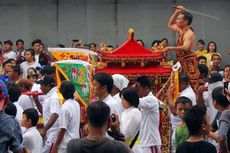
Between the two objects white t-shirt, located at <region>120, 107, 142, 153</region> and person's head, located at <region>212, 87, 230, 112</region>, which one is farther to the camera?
Result: person's head, located at <region>212, 87, 230, 112</region>

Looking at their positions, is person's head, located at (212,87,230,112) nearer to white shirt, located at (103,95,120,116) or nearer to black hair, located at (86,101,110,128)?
white shirt, located at (103,95,120,116)

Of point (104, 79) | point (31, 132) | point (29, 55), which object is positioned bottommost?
point (31, 132)

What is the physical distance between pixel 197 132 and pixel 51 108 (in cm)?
445

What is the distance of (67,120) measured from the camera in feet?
37.4

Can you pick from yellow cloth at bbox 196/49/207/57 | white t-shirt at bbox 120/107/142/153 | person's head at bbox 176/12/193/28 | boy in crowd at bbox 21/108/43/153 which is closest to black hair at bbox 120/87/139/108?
white t-shirt at bbox 120/107/142/153

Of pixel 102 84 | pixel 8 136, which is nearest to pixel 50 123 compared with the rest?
pixel 102 84

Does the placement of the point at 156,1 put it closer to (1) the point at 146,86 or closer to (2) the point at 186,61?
(2) the point at 186,61

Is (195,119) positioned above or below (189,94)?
above

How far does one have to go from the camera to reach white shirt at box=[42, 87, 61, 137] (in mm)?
12078

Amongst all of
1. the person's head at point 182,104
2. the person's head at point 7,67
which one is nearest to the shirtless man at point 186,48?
the person's head at point 7,67

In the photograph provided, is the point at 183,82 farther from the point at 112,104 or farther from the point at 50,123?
the point at 112,104

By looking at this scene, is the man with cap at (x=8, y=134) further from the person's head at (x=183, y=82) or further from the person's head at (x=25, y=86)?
the person's head at (x=25, y=86)

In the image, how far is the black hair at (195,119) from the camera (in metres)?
8.07

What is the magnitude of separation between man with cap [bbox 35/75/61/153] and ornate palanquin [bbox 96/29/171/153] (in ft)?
2.68
